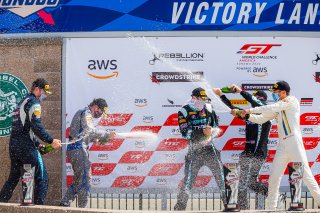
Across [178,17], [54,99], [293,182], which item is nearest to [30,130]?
[54,99]

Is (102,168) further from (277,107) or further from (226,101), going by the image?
(277,107)

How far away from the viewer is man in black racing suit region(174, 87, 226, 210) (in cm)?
1130

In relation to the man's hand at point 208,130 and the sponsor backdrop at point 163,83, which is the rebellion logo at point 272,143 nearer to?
the sponsor backdrop at point 163,83

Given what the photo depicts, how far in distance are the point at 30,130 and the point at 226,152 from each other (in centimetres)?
297

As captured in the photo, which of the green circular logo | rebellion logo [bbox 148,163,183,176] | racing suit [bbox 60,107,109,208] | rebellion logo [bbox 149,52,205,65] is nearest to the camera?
racing suit [bbox 60,107,109,208]

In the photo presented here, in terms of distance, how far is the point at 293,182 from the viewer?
929 centimetres

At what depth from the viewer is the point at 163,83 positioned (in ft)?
38.8

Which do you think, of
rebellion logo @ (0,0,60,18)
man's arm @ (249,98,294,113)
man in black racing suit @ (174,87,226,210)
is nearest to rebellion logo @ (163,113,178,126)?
man in black racing suit @ (174,87,226,210)

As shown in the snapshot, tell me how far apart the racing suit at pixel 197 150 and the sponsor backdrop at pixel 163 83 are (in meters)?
0.45

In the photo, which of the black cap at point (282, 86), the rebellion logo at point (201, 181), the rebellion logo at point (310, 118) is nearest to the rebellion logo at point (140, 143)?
the rebellion logo at point (201, 181)

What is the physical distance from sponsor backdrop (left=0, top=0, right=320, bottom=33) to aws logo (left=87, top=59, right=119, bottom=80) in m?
0.47

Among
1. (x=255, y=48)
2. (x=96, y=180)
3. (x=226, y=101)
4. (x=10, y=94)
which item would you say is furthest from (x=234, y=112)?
(x=10, y=94)

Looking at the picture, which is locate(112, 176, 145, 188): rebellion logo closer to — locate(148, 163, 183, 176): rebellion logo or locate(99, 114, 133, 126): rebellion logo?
locate(148, 163, 183, 176): rebellion logo

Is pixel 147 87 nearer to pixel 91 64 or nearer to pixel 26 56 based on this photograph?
pixel 91 64
